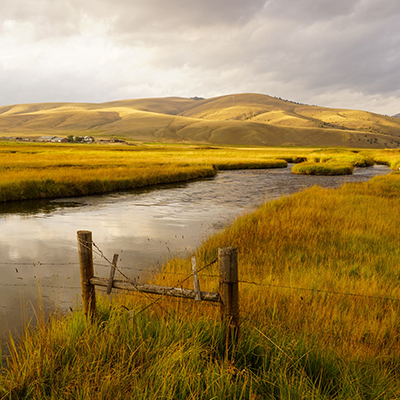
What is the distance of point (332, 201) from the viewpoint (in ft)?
50.5

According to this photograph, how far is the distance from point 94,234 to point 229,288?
33.0 ft

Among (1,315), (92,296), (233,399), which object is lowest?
(1,315)

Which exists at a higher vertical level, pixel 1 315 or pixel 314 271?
pixel 314 271

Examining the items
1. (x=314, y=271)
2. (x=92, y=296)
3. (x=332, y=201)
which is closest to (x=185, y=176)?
(x=332, y=201)

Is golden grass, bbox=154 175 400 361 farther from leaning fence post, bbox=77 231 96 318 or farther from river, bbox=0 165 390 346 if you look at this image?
river, bbox=0 165 390 346

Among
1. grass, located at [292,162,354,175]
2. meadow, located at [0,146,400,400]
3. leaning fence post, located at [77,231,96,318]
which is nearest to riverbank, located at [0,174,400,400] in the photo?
meadow, located at [0,146,400,400]

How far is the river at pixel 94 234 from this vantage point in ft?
24.0

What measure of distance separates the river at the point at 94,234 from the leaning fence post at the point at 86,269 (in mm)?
391

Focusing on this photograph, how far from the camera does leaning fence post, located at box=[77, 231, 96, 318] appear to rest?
4.12m

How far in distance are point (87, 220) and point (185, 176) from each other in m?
17.6

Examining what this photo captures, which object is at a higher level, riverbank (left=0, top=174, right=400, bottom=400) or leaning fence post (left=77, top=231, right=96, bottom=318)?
leaning fence post (left=77, top=231, right=96, bottom=318)

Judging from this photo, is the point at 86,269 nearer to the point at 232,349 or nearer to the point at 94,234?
the point at 232,349

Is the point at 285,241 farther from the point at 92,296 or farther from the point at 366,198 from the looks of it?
the point at 366,198

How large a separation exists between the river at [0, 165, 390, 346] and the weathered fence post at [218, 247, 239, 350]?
2153mm
